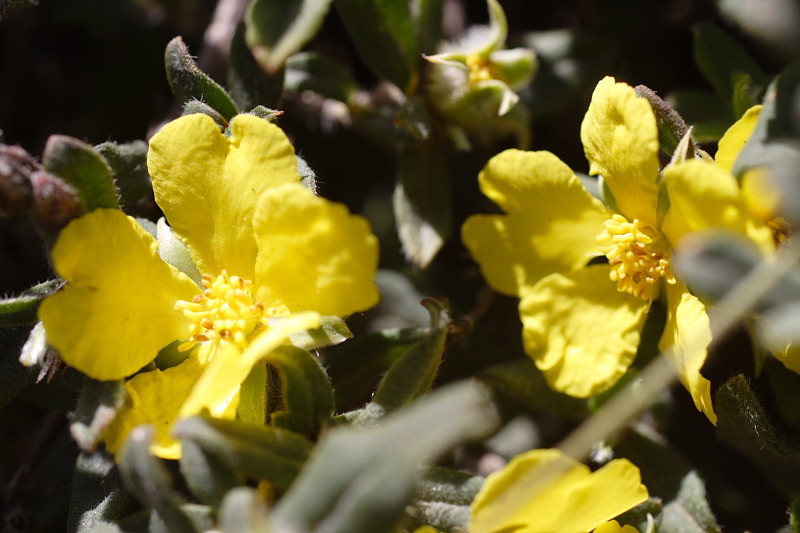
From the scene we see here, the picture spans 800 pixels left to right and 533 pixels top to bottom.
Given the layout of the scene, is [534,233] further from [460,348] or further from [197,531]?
[197,531]

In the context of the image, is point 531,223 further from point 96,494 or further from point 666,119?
point 96,494

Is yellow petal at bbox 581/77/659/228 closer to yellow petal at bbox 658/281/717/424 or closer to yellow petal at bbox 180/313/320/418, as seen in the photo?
yellow petal at bbox 658/281/717/424

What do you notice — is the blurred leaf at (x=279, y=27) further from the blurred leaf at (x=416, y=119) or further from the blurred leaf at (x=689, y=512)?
the blurred leaf at (x=689, y=512)

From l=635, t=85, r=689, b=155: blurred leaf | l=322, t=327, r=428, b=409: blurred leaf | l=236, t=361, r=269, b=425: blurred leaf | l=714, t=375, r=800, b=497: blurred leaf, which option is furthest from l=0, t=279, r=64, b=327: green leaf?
l=714, t=375, r=800, b=497: blurred leaf

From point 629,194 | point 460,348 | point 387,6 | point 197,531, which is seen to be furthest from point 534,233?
point 197,531

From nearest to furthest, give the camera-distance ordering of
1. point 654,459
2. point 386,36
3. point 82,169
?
point 82,169 → point 654,459 → point 386,36

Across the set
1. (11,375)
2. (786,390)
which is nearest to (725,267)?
(786,390)

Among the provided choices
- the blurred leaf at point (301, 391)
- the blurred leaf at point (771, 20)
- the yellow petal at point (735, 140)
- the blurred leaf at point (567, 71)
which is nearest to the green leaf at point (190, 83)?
the blurred leaf at point (301, 391)
